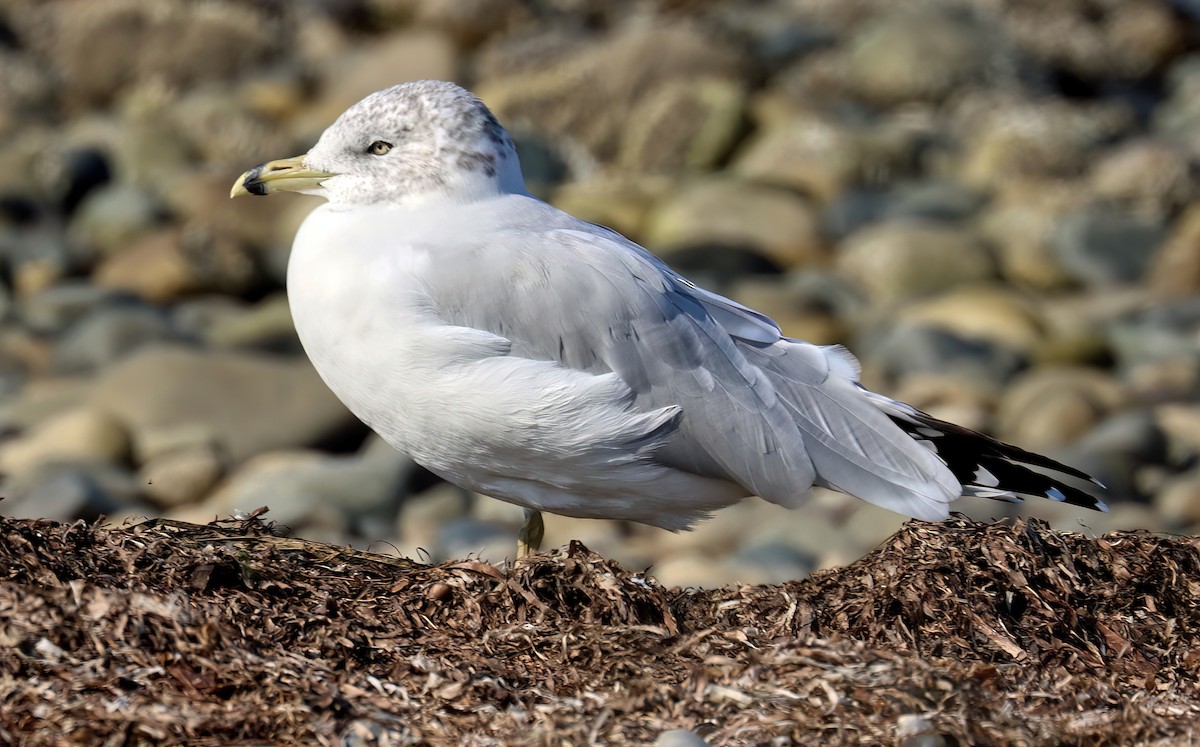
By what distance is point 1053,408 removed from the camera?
11.0 meters

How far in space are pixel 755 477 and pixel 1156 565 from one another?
119 centimetres

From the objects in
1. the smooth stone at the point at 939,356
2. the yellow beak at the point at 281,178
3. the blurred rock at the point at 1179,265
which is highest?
the yellow beak at the point at 281,178

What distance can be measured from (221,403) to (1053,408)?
548cm

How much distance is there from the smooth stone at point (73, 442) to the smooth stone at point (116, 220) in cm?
458

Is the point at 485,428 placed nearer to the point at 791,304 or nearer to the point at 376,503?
the point at 376,503

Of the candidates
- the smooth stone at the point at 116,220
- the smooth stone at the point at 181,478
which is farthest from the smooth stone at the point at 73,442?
the smooth stone at the point at 116,220

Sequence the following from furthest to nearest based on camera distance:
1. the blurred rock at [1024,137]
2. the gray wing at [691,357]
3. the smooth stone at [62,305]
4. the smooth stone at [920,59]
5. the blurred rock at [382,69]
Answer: the smooth stone at [920,59]
the blurred rock at [382,69]
the blurred rock at [1024,137]
the smooth stone at [62,305]
the gray wing at [691,357]

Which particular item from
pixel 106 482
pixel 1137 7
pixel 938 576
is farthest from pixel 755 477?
pixel 1137 7

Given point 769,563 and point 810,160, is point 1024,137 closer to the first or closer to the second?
point 810,160

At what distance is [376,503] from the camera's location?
990cm

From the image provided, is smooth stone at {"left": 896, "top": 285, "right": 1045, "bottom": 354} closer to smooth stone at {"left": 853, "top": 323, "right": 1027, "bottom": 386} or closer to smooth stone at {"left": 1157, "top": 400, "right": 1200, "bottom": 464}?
smooth stone at {"left": 853, "top": 323, "right": 1027, "bottom": 386}

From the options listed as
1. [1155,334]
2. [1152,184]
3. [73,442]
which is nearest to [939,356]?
[1155,334]

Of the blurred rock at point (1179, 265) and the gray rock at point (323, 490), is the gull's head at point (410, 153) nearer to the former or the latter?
the gray rock at point (323, 490)

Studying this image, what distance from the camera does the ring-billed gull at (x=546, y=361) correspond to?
4.69 metres
